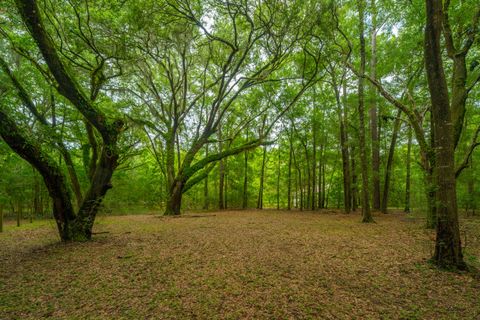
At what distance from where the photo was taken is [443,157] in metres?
3.93

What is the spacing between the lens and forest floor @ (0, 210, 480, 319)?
2.63 m

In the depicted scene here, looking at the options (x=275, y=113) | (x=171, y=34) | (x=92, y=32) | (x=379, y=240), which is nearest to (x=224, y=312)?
(x=379, y=240)

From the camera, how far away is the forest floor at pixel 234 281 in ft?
8.62

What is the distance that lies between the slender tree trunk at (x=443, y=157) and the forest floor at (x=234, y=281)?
0.37m

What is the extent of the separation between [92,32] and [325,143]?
16.1 m

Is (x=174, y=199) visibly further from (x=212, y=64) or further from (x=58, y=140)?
(x=212, y=64)

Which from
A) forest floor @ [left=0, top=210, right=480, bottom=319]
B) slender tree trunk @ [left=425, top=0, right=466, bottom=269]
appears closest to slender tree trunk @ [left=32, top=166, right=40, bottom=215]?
forest floor @ [left=0, top=210, right=480, bottom=319]

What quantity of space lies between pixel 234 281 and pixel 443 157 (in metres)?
4.29

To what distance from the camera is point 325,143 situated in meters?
17.7

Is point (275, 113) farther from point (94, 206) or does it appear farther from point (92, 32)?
point (94, 206)

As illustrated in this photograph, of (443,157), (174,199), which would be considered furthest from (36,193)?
(443,157)

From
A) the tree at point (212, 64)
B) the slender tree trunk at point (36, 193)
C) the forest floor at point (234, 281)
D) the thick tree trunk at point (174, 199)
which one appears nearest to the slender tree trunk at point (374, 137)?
the tree at point (212, 64)

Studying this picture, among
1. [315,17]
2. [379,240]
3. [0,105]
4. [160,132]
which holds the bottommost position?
[379,240]

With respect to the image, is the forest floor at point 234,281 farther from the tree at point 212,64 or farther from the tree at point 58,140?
the tree at point 212,64
